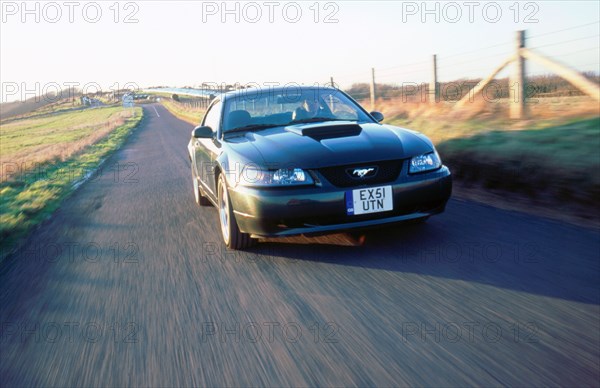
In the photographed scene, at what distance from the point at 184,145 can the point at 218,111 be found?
11905 millimetres

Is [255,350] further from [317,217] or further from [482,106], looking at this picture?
[482,106]

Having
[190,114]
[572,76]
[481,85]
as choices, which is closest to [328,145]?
[572,76]

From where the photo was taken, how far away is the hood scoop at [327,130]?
4.93 m

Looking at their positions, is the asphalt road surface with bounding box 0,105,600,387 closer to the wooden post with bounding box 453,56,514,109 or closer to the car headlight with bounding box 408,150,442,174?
the car headlight with bounding box 408,150,442,174

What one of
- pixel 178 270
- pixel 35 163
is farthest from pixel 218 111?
pixel 35 163

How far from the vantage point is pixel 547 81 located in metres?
9.79

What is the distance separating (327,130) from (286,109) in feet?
3.63

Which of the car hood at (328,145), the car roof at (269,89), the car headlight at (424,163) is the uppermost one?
the car roof at (269,89)

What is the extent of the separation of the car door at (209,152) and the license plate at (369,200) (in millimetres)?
1729

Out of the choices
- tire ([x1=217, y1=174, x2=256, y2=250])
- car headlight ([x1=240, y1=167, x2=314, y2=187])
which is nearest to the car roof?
tire ([x1=217, y1=174, x2=256, y2=250])

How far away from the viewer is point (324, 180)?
430cm

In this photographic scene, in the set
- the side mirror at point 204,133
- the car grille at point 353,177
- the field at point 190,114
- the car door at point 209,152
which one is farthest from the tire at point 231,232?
the field at point 190,114

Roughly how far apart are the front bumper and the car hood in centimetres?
22

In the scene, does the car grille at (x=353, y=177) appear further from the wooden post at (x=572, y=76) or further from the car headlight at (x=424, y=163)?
the wooden post at (x=572, y=76)
